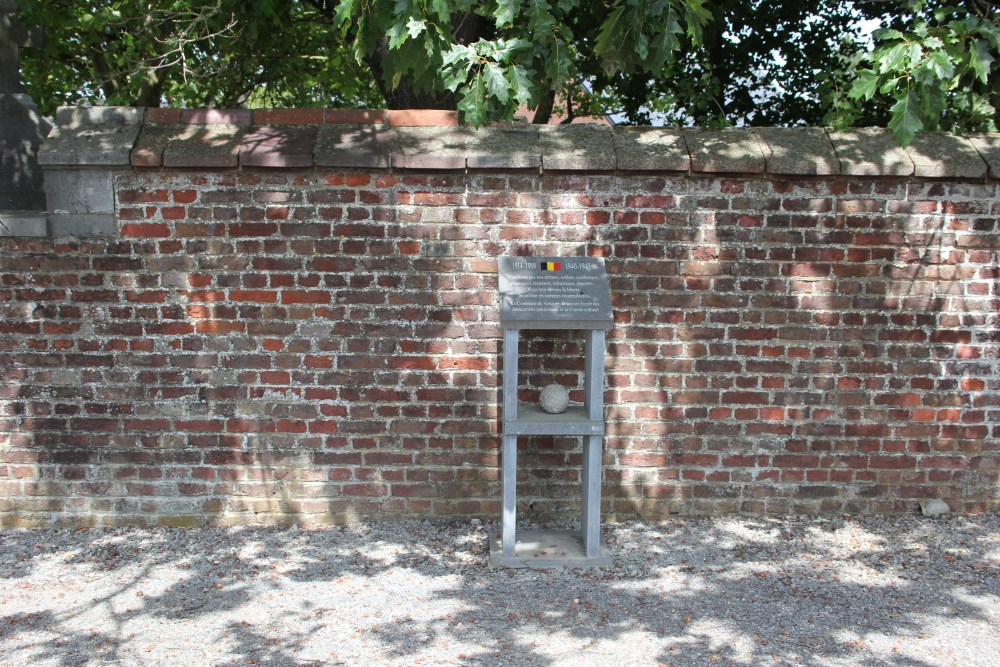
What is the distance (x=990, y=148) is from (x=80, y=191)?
4.92m

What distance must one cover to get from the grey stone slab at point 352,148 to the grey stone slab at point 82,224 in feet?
3.83

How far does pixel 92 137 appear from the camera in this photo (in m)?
4.27

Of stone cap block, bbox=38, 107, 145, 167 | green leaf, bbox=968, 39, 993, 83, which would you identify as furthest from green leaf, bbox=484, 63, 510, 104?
green leaf, bbox=968, 39, 993, 83

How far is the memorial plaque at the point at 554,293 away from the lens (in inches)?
149

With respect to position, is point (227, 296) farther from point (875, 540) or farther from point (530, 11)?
point (875, 540)

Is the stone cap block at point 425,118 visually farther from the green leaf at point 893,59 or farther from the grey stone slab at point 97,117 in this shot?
the green leaf at point 893,59

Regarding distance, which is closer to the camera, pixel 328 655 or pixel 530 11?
pixel 328 655

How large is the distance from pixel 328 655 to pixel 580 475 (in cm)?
180

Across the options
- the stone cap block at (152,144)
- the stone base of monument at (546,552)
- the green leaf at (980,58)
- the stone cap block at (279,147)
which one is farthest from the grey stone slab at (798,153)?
the stone cap block at (152,144)

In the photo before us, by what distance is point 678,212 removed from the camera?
4.32 m

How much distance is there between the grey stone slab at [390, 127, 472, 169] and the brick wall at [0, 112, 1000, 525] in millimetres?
114

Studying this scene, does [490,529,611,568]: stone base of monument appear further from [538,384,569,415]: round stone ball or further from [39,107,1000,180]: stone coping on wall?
[39,107,1000,180]: stone coping on wall

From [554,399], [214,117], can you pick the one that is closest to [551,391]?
[554,399]

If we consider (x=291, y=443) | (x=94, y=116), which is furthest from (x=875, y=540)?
Answer: (x=94, y=116)
